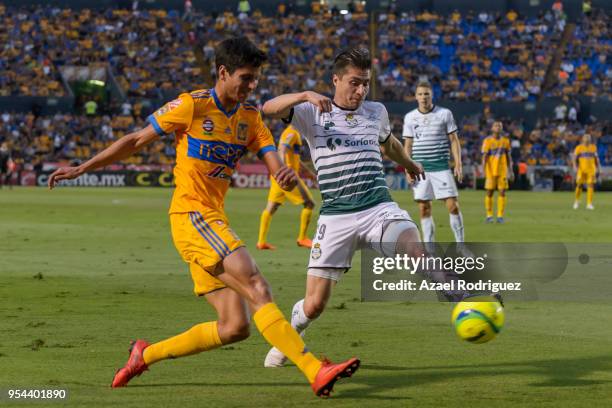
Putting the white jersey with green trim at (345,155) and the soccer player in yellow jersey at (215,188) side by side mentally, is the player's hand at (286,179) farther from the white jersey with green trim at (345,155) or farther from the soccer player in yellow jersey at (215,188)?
the white jersey with green trim at (345,155)

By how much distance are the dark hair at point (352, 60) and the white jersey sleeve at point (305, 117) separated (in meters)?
0.36

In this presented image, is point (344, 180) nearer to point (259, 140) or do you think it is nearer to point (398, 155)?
point (398, 155)

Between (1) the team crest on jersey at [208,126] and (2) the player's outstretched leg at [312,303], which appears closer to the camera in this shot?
(1) the team crest on jersey at [208,126]

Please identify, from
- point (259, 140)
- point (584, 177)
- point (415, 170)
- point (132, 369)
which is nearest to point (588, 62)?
point (584, 177)

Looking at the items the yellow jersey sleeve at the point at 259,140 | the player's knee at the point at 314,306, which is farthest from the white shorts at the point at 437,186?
the yellow jersey sleeve at the point at 259,140

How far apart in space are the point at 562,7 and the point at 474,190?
17.7m

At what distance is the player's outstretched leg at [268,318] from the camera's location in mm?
6262

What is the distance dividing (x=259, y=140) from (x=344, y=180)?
1.05 m

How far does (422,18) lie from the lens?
62.2 meters

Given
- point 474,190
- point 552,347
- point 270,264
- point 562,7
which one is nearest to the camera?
point 552,347

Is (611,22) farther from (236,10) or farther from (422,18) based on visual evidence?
(236,10)

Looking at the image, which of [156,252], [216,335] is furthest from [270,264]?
[216,335]

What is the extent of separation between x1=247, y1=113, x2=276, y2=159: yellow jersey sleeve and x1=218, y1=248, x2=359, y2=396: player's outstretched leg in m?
0.77

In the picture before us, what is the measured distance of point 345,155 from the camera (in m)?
7.93
